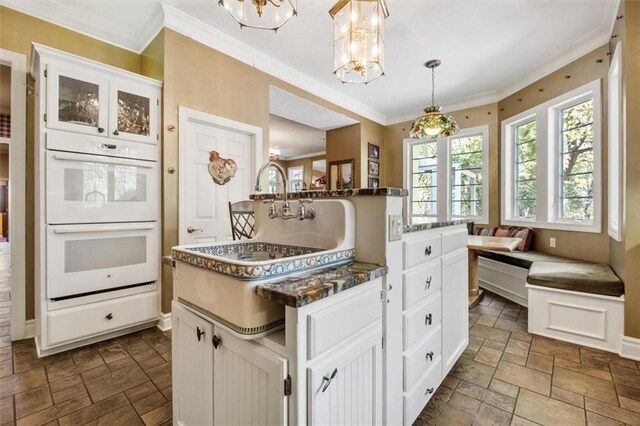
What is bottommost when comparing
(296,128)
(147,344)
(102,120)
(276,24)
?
(147,344)

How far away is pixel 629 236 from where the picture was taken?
2242 millimetres

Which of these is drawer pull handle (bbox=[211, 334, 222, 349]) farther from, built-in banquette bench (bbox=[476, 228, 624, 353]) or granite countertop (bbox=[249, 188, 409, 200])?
built-in banquette bench (bbox=[476, 228, 624, 353])

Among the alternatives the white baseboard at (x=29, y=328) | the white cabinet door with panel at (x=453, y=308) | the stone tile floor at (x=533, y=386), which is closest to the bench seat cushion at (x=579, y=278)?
the stone tile floor at (x=533, y=386)

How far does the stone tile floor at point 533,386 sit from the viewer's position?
160 centimetres

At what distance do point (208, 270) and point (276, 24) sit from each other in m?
1.71

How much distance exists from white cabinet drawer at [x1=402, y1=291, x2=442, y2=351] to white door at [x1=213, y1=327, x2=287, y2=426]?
0.73 metres

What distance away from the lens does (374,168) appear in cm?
576

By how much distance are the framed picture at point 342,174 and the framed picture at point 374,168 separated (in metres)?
0.39

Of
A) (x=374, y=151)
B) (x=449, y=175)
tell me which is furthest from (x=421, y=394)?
(x=374, y=151)

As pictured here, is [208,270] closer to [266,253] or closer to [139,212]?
[266,253]

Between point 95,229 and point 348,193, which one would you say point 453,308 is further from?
point 95,229

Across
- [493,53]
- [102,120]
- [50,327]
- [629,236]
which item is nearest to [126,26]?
[102,120]

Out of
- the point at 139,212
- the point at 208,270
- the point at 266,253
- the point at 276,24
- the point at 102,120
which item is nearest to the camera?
the point at 208,270

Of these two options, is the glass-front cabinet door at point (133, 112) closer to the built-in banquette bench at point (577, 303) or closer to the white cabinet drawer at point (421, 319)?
the white cabinet drawer at point (421, 319)
